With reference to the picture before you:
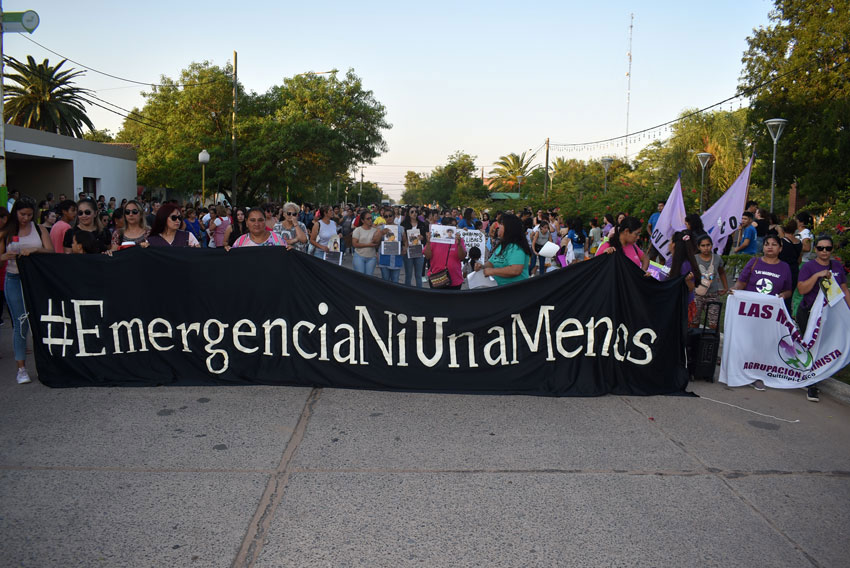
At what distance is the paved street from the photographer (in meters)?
3.51

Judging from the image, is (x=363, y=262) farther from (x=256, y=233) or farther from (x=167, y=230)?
(x=167, y=230)

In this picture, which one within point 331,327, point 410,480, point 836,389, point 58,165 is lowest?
point 410,480

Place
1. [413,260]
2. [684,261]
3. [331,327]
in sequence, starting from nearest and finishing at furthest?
[331,327], [684,261], [413,260]

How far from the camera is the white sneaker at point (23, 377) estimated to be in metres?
6.53

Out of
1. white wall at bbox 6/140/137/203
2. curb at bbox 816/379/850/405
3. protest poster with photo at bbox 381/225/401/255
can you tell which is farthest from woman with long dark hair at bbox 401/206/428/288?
white wall at bbox 6/140/137/203

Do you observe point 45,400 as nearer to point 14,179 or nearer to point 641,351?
point 641,351

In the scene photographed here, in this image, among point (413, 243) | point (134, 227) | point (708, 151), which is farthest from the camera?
point (708, 151)

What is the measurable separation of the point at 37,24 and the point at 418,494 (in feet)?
33.6

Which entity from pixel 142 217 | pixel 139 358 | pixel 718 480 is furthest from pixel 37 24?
pixel 718 480

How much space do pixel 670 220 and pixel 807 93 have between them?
2039cm

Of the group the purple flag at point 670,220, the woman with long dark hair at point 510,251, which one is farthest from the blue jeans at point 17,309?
the purple flag at point 670,220

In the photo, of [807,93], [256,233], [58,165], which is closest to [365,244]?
[256,233]

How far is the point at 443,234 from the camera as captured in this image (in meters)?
8.91

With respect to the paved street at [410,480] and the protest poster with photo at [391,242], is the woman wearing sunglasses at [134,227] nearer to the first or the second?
the paved street at [410,480]
